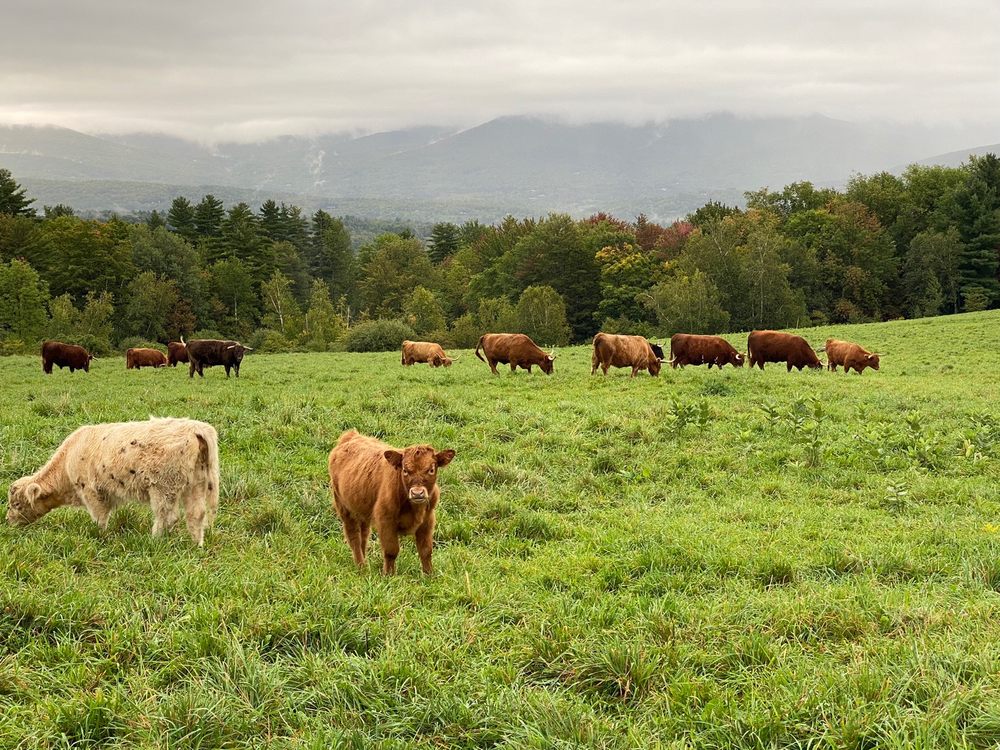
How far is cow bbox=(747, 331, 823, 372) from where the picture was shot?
1077 inches

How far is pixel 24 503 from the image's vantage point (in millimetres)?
7336

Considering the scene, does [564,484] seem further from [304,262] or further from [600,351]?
[304,262]

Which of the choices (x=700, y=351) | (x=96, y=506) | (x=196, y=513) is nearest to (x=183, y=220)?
(x=700, y=351)

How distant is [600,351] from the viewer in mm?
23062

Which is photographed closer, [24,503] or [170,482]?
[170,482]

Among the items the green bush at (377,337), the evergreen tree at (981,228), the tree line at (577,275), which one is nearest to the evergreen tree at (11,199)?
the tree line at (577,275)

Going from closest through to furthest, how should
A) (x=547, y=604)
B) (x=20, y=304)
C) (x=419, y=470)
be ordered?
(x=547, y=604)
(x=419, y=470)
(x=20, y=304)

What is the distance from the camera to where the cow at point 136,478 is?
7141 millimetres

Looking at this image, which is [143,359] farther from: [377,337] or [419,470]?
[419,470]

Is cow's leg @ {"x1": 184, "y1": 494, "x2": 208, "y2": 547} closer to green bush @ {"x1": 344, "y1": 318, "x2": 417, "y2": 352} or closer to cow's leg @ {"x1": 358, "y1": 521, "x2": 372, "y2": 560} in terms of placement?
cow's leg @ {"x1": 358, "y1": 521, "x2": 372, "y2": 560}

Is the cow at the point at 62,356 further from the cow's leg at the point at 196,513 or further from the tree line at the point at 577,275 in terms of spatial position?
the cow's leg at the point at 196,513

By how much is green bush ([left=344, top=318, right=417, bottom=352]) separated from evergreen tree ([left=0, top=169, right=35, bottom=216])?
49.6 meters

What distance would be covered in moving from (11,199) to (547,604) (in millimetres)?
94959

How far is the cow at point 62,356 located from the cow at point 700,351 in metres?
25.0
